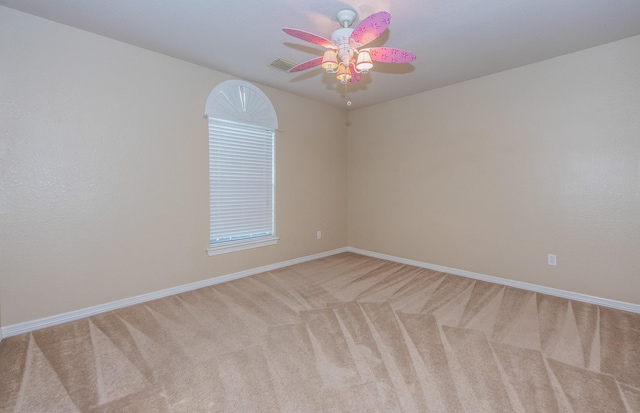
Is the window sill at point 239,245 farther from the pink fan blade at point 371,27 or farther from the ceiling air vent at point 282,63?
the pink fan blade at point 371,27

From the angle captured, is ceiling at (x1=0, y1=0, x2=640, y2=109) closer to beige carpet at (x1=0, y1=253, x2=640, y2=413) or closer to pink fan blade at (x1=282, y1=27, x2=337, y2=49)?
pink fan blade at (x1=282, y1=27, x2=337, y2=49)

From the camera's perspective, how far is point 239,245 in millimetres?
3834

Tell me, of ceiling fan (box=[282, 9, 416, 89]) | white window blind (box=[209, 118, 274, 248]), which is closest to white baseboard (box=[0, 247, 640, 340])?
white window blind (box=[209, 118, 274, 248])

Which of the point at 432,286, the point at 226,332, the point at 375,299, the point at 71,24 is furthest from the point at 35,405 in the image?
the point at 432,286

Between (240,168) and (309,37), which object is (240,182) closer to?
(240,168)

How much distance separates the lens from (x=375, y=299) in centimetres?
311

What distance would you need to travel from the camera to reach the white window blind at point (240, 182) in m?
3.60

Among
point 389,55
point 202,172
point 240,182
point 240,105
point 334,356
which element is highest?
point 240,105

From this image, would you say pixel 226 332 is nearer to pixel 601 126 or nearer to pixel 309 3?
pixel 309 3

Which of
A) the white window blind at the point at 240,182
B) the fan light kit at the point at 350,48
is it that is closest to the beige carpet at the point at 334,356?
the white window blind at the point at 240,182

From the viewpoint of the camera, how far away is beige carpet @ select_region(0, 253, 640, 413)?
5.42 feet

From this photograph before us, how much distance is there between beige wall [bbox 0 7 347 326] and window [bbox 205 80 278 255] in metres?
0.14

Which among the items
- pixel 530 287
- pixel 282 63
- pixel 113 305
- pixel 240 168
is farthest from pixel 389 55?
pixel 113 305

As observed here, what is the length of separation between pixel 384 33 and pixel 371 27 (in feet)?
3.19
